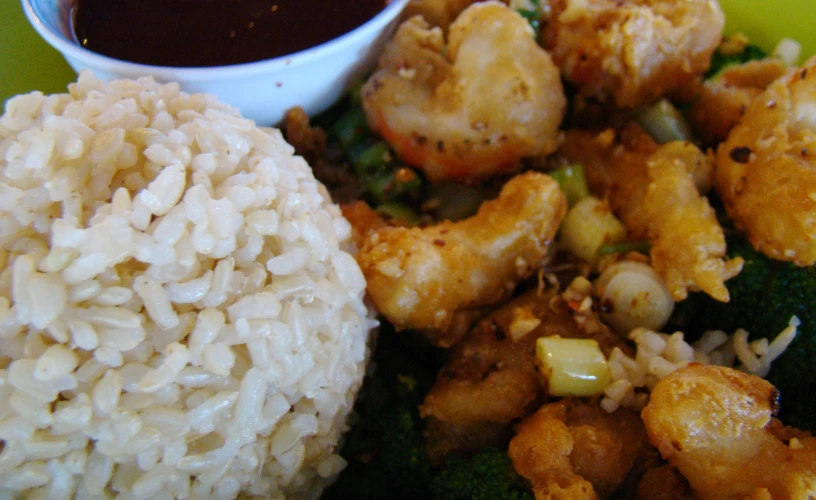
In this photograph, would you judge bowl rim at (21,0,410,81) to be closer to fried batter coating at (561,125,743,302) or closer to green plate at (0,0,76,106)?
green plate at (0,0,76,106)

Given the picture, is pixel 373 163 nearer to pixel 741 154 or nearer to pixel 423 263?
pixel 423 263

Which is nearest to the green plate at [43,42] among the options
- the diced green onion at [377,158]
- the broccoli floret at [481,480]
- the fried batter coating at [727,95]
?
the fried batter coating at [727,95]

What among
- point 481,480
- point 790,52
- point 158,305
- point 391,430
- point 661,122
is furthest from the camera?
point 790,52

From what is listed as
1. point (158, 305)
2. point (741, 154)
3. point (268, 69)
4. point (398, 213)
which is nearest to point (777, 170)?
point (741, 154)

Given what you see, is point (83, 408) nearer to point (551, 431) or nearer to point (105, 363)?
point (105, 363)

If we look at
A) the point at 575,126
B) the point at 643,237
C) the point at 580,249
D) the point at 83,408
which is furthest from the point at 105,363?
the point at 575,126

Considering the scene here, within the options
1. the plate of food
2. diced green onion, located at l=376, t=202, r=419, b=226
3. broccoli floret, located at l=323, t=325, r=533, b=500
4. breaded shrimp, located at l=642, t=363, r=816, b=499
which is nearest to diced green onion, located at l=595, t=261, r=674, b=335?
the plate of food
